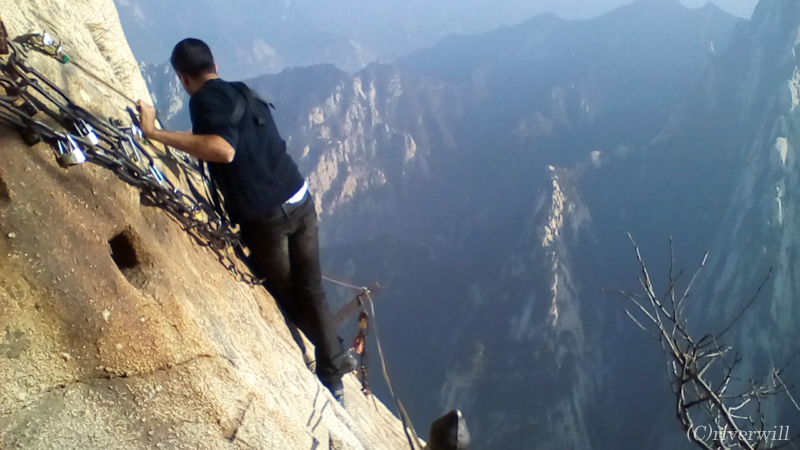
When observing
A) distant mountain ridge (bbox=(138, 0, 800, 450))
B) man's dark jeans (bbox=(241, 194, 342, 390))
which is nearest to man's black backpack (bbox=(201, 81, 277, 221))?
man's dark jeans (bbox=(241, 194, 342, 390))

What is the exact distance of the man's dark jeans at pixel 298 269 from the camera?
8.83 ft

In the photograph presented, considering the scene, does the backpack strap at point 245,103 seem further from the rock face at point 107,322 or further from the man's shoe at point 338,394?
the man's shoe at point 338,394

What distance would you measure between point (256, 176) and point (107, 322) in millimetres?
920

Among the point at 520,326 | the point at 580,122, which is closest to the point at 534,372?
the point at 520,326

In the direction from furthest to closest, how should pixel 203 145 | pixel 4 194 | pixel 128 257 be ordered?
pixel 128 257, pixel 203 145, pixel 4 194

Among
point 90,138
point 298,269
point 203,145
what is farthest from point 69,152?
point 298,269

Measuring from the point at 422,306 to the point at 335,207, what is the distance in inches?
551

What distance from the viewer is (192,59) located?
2.27 m

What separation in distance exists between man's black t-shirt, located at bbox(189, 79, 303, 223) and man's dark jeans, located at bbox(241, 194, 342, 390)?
0.10 meters

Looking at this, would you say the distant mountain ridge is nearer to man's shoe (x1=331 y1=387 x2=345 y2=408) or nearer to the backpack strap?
man's shoe (x1=331 y1=387 x2=345 y2=408)

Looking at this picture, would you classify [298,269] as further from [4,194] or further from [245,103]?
[4,194]

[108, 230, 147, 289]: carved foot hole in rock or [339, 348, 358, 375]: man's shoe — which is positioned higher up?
[108, 230, 147, 289]: carved foot hole in rock

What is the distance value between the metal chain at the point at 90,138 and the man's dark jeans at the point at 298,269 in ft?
0.81

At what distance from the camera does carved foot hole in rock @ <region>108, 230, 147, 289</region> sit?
220 cm
